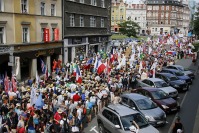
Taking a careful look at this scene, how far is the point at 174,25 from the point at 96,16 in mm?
103687

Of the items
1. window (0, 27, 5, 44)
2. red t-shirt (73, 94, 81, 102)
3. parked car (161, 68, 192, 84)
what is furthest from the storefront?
parked car (161, 68, 192, 84)

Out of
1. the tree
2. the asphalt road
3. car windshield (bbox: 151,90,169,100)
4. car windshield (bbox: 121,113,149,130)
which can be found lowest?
the asphalt road

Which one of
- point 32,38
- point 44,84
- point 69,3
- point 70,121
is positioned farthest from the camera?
point 69,3

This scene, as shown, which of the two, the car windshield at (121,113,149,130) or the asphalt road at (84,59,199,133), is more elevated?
the car windshield at (121,113,149,130)

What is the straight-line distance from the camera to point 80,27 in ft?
131

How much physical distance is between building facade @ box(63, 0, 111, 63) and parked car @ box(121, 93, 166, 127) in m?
20.7

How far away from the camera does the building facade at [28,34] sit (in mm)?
25594

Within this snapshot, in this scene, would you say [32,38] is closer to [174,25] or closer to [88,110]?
[88,110]

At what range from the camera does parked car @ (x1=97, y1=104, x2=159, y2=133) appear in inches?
507

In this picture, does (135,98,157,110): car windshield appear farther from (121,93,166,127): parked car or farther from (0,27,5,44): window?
(0,27,5,44): window

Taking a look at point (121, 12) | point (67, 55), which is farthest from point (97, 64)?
point (121, 12)

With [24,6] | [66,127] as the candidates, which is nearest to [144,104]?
[66,127]

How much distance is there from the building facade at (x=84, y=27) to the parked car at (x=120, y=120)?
74.5 feet

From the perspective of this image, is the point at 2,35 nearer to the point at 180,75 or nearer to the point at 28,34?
the point at 28,34
